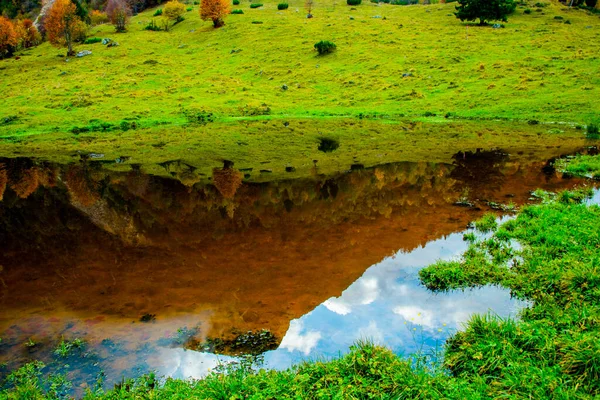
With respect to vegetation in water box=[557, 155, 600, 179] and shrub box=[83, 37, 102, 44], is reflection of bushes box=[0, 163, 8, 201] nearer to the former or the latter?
vegetation in water box=[557, 155, 600, 179]

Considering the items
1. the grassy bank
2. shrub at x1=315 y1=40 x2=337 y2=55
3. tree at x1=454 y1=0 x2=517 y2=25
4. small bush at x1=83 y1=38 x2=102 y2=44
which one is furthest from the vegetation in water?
small bush at x1=83 y1=38 x2=102 y2=44

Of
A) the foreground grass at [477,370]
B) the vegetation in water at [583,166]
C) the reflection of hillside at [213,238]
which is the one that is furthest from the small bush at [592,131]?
the foreground grass at [477,370]

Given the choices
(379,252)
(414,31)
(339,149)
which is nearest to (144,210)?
(379,252)

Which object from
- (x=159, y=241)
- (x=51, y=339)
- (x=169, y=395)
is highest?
(x=169, y=395)

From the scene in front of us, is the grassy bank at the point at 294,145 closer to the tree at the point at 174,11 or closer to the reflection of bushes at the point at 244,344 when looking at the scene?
the reflection of bushes at the point at 244,344

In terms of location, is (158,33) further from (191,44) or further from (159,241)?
(159,241)

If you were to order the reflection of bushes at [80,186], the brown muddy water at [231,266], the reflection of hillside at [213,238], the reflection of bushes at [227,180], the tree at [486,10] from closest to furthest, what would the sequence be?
the brown muddy water at [231,266]
the reflection of hillside at [213,238]
the reflection of bushes at [80,186]
the reflection of bushes at [227,180]
the tree at [486,10]
